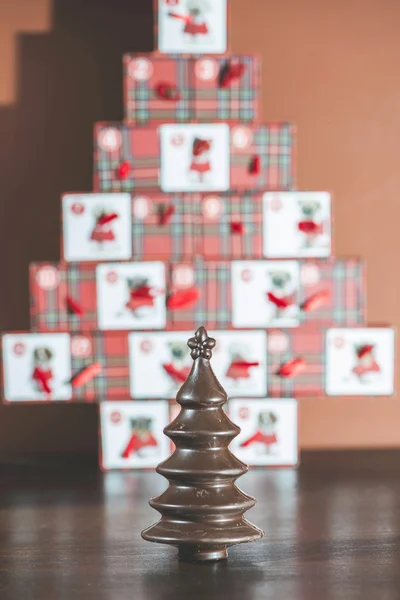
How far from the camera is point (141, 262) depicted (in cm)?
264

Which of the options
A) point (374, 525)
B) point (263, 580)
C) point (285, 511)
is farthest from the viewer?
point (285, 511)

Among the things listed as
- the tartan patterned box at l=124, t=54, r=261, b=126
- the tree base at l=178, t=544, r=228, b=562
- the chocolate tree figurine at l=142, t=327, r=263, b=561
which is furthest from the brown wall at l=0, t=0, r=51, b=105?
the tree base at l=178, t=544, r=228, b=562

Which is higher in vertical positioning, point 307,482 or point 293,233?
point 293,233

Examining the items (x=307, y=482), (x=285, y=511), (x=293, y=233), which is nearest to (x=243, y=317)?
(x=293, y=233)

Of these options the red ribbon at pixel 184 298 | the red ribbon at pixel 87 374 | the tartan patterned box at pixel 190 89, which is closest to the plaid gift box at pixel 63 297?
the red ribbon at pixel 87 374

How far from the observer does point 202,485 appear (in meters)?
1.65

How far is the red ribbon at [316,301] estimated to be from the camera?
104 inches

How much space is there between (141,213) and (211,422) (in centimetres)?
110

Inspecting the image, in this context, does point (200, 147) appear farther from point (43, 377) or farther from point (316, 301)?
point (43, 377)

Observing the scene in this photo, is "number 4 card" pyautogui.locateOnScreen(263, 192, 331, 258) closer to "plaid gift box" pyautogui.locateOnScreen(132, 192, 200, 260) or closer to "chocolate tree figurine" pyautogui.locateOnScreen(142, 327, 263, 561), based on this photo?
"plaid gift box" pyautogui.locateOnScreen(132, 192, 200, 260)

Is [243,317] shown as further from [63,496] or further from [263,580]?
[263,580]

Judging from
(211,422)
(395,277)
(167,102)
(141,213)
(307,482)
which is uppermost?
(167,102)

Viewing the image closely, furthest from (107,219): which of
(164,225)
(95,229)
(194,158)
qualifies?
(194,158)

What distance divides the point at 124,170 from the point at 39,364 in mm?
561
